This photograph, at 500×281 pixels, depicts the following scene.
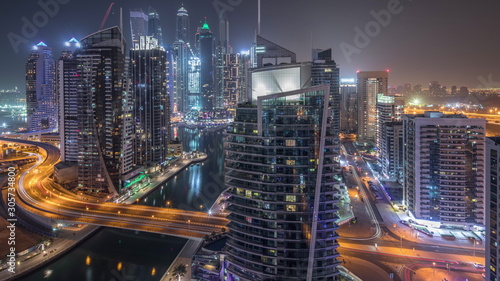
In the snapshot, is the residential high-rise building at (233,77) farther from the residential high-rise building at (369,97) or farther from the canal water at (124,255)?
the canal water at (124,255)

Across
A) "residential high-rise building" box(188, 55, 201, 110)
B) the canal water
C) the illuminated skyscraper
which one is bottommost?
the canal water

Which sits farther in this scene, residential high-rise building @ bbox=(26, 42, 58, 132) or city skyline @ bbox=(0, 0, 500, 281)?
residential high-rise building @ bbox=(26, 42, 58, 132)

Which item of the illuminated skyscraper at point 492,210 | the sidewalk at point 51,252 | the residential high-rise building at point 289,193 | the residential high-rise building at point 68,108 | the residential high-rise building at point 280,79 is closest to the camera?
the illuminated skyscraper at point 492,210

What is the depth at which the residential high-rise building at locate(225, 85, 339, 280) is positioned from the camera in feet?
46.5

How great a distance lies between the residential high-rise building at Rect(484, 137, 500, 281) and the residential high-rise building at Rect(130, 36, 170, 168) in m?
35.3

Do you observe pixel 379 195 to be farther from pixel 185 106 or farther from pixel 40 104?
pixel 185 106

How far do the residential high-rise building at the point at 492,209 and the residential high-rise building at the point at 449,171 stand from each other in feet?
37.7

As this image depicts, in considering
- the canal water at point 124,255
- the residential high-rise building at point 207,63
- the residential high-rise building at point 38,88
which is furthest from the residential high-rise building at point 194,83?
the canal water at point 124,255

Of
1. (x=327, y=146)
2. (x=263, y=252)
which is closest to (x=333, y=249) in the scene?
(x=263, y=252)

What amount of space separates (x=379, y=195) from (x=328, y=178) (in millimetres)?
18482

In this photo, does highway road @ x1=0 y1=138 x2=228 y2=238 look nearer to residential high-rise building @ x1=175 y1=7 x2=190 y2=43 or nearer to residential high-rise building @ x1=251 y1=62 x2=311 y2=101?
residential high-rise building @ x1=251 y1=62 x2=311 y2=101

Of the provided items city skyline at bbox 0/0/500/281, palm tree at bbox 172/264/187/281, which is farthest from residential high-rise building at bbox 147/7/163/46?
palm tree at bbox 172/264/187/281

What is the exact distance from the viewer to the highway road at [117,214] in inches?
855

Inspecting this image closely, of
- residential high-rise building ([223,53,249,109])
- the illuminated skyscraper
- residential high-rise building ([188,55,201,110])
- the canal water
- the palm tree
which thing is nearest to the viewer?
the illuminated skyscraper
